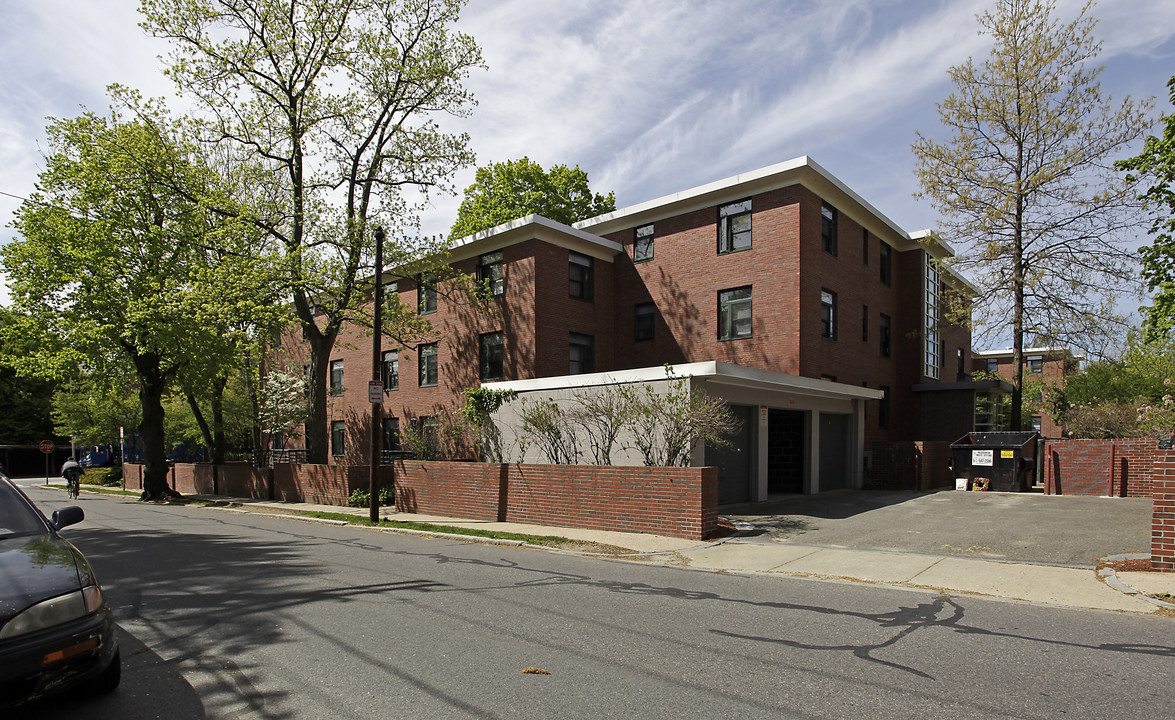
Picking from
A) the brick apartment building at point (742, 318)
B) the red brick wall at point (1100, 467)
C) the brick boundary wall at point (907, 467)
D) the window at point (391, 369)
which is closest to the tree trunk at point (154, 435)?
the brick apartment building at point (742, 318)

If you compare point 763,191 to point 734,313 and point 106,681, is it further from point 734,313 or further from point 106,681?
point 106,681

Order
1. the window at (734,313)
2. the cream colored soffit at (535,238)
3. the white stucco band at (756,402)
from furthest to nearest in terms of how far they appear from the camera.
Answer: the cream colored soffit at (535,238), the window at (734,313), the white stucco band at (756,402)

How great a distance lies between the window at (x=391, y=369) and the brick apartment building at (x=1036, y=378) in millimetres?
24110

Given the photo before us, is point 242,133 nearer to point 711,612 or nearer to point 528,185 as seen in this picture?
point 528,185

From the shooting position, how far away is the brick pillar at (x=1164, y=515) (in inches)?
338

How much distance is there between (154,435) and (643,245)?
21.8 meters

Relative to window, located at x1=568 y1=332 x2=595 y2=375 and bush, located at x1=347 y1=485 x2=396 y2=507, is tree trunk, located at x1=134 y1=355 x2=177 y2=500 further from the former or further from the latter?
window, located at x1=568 y1=332 x2=595 y2=375

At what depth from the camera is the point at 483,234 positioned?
2439cm

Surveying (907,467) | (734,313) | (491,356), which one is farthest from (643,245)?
(907,467)

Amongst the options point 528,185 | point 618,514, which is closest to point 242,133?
point 528,185

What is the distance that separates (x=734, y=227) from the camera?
75.1 feet

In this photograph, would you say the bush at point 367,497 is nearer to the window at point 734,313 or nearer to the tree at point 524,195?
the window at point 734,313

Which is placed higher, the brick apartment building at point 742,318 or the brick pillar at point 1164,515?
the brick apartment building at point 742,318

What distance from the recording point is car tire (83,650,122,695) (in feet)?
15.6
